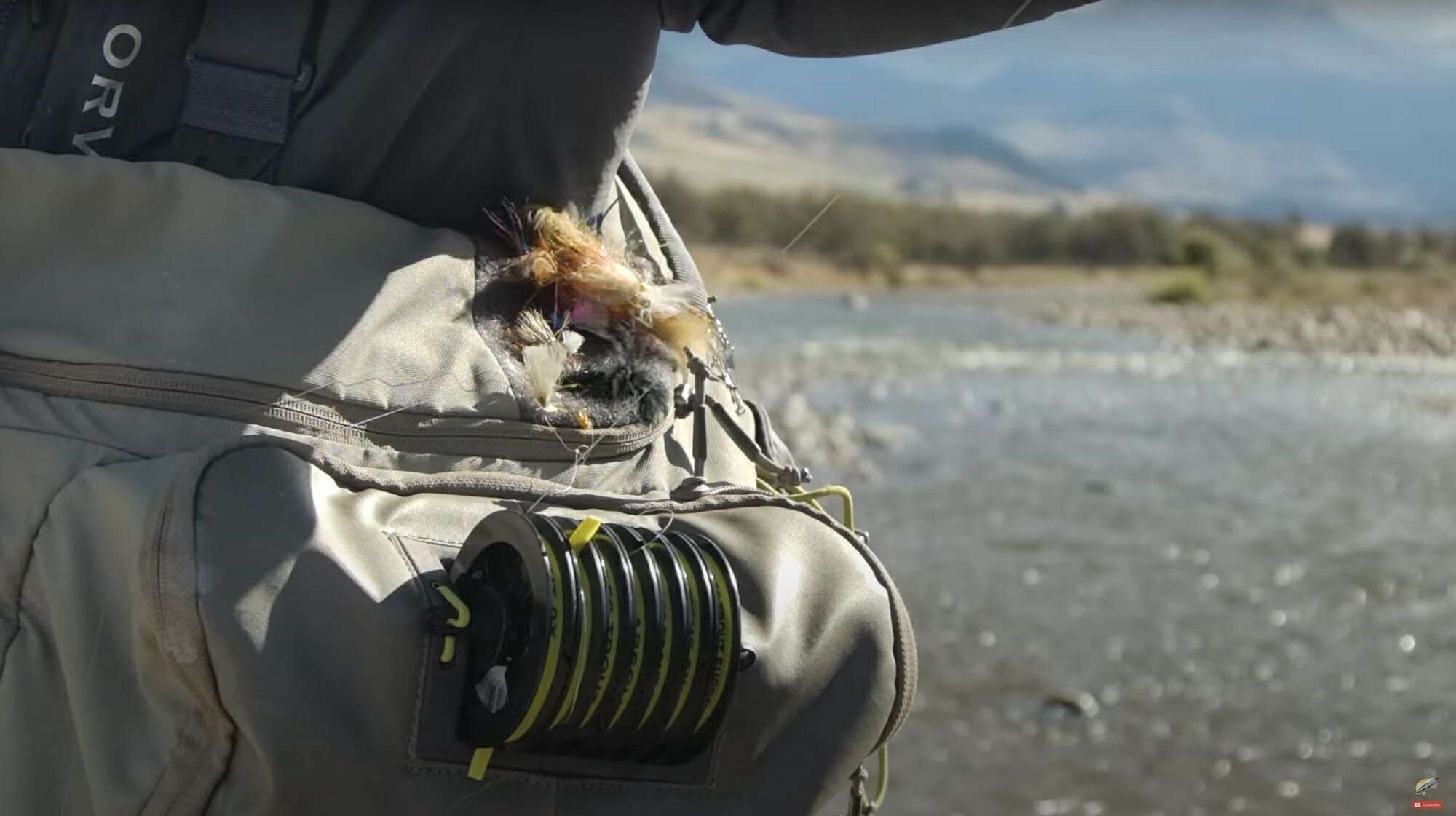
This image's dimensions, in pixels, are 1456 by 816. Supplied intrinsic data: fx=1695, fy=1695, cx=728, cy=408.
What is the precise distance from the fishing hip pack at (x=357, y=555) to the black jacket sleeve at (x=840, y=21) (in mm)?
243

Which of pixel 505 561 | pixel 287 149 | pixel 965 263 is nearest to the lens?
pixel 505 561

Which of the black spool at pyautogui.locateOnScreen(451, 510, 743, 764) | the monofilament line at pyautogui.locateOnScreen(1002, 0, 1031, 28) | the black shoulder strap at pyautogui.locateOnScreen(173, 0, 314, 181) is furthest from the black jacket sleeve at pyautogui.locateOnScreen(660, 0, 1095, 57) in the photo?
the black spool at pyautogui.locateOnScreen(451, 510, 743, 764)

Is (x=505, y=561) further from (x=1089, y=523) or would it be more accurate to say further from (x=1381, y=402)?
(x=1381, y=402)

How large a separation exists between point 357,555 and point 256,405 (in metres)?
0.16

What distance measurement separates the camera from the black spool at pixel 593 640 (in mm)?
1156

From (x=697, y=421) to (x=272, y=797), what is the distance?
0.54m

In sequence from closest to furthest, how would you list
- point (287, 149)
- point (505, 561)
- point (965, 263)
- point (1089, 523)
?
1. point (505, 561)
2. point (287, 149)
3. point (1089, 523)
4. point (965, 263)

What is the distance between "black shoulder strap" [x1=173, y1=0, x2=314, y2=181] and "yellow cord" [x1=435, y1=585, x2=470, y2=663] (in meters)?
0.46

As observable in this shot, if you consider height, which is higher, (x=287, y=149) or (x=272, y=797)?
(x=287, y=149)

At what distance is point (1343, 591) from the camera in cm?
514

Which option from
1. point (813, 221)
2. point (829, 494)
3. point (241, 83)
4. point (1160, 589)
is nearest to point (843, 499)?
point (829, 494)

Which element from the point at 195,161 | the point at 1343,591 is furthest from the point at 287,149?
the point at 1343,591

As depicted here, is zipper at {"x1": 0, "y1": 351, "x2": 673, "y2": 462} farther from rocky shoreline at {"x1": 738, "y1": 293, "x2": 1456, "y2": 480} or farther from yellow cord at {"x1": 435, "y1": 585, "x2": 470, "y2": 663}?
rocky shoreline at {"x1": 738, "y1": 293, "x2": 1456, "y2": 480}

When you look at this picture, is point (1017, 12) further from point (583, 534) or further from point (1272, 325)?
point (1272, 325)
